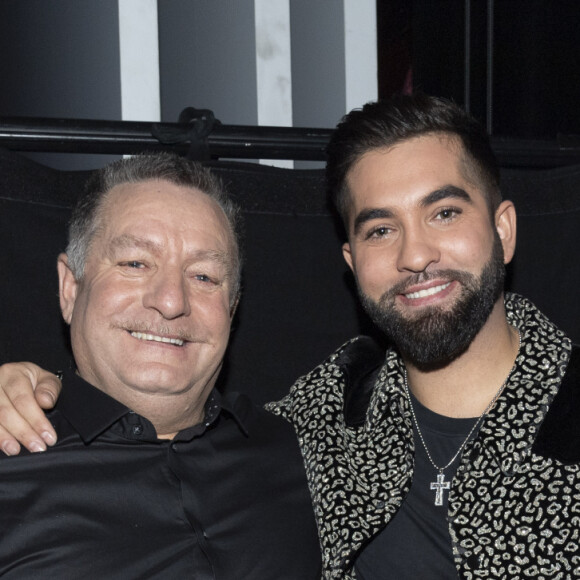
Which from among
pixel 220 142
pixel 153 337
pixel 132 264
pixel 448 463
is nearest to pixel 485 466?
pixel 448 463

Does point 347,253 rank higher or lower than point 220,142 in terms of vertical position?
lower

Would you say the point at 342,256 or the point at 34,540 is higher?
the point at 342,256

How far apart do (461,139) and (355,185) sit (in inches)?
10.9

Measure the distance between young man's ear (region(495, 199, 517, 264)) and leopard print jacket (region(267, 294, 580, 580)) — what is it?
0.43 feet

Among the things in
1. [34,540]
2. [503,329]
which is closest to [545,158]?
[503,329]

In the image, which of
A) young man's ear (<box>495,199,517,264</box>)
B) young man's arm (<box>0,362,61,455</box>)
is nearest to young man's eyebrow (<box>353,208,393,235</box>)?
young man's ear (<box>495,199,517,264</box>)

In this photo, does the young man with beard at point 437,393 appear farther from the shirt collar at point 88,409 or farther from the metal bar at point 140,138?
the shirt collar at point 88,409

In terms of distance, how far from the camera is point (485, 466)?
1761mm

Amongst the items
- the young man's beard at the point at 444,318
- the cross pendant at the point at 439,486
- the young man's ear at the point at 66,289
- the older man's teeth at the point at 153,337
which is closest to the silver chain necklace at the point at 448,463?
the cross pendant at the point at 439,486

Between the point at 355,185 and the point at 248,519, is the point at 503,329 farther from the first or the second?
the point at 248,519

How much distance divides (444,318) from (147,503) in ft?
2.46

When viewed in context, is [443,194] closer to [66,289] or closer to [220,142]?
[220,142]

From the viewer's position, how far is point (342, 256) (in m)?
2.38

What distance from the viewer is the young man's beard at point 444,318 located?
6.17ft
